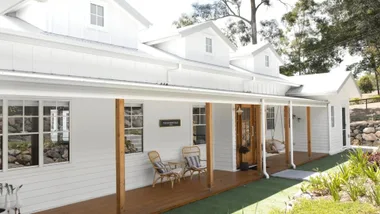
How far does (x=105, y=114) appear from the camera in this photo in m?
7.51

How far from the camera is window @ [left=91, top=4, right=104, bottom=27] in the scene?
8.20 m

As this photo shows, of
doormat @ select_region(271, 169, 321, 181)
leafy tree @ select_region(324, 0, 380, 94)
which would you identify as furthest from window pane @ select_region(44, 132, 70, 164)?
leafy tree @ select_region(324, 0, 380, 94)

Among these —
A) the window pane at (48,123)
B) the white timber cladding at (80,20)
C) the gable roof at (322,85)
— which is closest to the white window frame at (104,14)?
the white timber cladding at (80,20)

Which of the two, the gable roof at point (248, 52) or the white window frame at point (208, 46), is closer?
the white window frame at point (208, 46)

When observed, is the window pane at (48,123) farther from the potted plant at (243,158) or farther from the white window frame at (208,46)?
the white window frame at (208,46)

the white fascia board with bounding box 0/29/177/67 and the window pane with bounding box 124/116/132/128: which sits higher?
the white fascia board with bounding box 0/29/177/67

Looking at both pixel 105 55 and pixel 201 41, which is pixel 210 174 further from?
pixel 201 41

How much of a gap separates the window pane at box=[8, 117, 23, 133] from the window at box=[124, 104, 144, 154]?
2.54 meters

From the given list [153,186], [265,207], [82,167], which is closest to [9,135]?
[82,167]

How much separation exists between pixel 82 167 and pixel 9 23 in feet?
11.7

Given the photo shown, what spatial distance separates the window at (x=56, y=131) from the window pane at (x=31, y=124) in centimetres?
18

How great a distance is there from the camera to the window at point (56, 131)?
6.47 m

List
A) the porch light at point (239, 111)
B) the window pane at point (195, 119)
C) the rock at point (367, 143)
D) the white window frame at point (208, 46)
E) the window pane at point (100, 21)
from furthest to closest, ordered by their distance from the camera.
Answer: the rock at point (367, 143) → the white window frame at point (208, 46) → the porch light at point (239, 111) → the window pane at point (195, 119) → the window pane at point (100, 21)

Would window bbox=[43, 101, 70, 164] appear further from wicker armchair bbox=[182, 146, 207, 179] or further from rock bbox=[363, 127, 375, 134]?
rock bbox=[363, 127, 375, 134]
